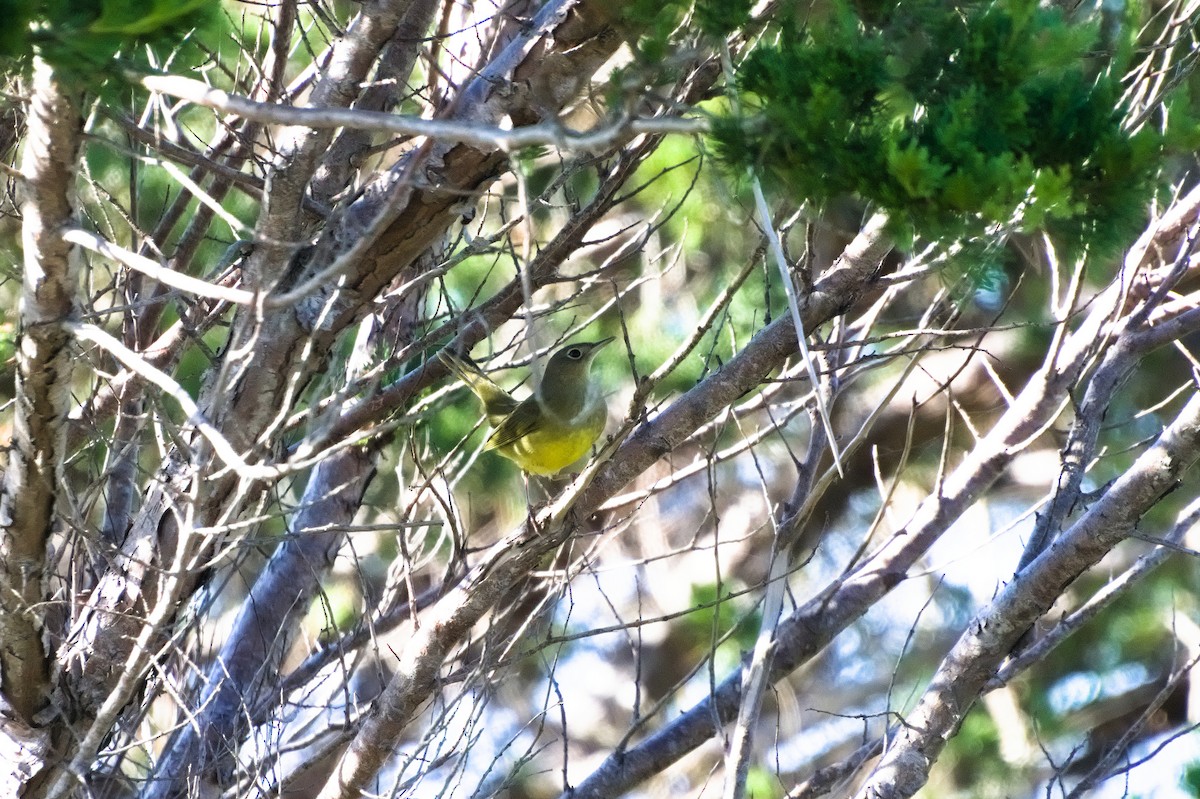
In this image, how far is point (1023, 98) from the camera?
2238 mm

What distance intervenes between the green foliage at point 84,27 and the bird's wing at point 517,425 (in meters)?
3.91

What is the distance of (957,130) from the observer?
219cm

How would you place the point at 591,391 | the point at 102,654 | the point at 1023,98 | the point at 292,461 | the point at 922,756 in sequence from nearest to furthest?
the point at 1023,98, the point at 292,461, the point at 102,654, the point at 922,756, the point at 591,391

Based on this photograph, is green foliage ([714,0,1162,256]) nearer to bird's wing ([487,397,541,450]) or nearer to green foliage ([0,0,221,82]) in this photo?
green foliage ([0,0,221,82])

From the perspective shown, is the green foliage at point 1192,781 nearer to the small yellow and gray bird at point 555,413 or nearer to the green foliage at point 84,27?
the small yellow and gray bird at point 555,413

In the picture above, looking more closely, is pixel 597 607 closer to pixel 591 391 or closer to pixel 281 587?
pixel 591 391

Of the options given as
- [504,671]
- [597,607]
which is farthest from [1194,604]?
[504,671]

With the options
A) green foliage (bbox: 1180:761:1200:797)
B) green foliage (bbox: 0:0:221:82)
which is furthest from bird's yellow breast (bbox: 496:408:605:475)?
green foliage (bbox: 0:0:221:82)

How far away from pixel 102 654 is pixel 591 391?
295 cm

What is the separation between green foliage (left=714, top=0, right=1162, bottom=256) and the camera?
2.17 metres

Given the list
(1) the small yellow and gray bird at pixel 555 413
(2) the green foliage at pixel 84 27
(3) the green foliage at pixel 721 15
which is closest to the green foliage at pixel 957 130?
(3) the green foliage at pixel 721 15

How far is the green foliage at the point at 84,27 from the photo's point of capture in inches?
82.4

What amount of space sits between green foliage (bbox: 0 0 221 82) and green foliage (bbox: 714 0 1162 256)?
3.51ft

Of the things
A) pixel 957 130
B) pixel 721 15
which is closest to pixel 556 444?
pixel 721 15
